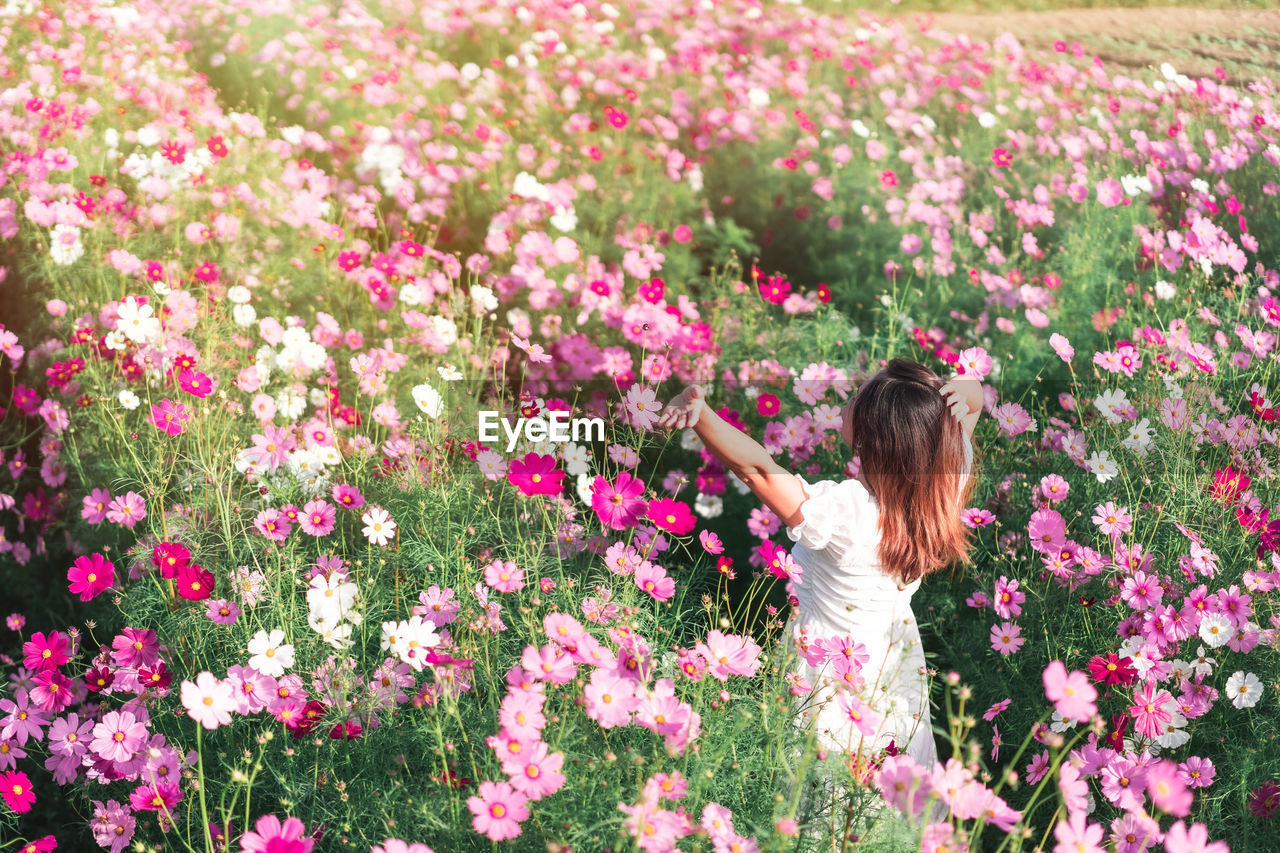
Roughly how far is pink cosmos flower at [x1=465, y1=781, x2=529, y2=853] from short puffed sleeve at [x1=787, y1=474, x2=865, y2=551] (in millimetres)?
925

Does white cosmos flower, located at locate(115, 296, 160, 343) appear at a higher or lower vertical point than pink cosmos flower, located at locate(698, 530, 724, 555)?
lower

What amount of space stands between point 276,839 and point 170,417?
1.38m

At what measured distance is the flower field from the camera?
1708mm

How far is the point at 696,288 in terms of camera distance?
4516mm

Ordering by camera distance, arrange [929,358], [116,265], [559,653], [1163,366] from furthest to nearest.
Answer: [929,358] < [116,265] < [1163,366] < [559,653]

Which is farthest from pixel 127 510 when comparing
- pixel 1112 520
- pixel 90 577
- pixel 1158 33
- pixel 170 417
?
pixel 1158 33

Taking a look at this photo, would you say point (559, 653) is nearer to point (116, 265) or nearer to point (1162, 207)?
point (116, 265)

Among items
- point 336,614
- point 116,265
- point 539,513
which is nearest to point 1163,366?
point 539,513

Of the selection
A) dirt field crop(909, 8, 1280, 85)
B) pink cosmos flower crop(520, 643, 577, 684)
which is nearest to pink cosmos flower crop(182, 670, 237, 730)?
pink cosmos flower crop(520, 643, 577, 684)

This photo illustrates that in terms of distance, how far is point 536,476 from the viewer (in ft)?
6.44

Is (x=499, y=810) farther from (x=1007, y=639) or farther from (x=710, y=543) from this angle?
(x=1007, y=639)

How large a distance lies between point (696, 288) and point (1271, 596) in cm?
282

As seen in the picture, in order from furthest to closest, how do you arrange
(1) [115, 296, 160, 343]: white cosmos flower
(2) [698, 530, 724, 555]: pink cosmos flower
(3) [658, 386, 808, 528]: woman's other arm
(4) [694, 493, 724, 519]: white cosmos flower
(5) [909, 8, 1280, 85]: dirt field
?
(5) [909, 8, 1280, 85]: dirt field
(4) [694, 493, 724, 519]: white cosmos flower
(1) [115, 296, 160, 343]: white cosmos flower
(2) [698, 530, 724, 555]: pink cosmos flower
(3) [658, 386, 808, 528]: woman's other arm

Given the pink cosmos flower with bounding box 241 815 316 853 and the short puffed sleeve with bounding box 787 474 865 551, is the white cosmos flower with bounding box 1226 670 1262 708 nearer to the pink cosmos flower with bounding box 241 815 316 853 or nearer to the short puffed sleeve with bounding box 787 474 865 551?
the short puffed sleeve with bounding box 787 474 865 551
